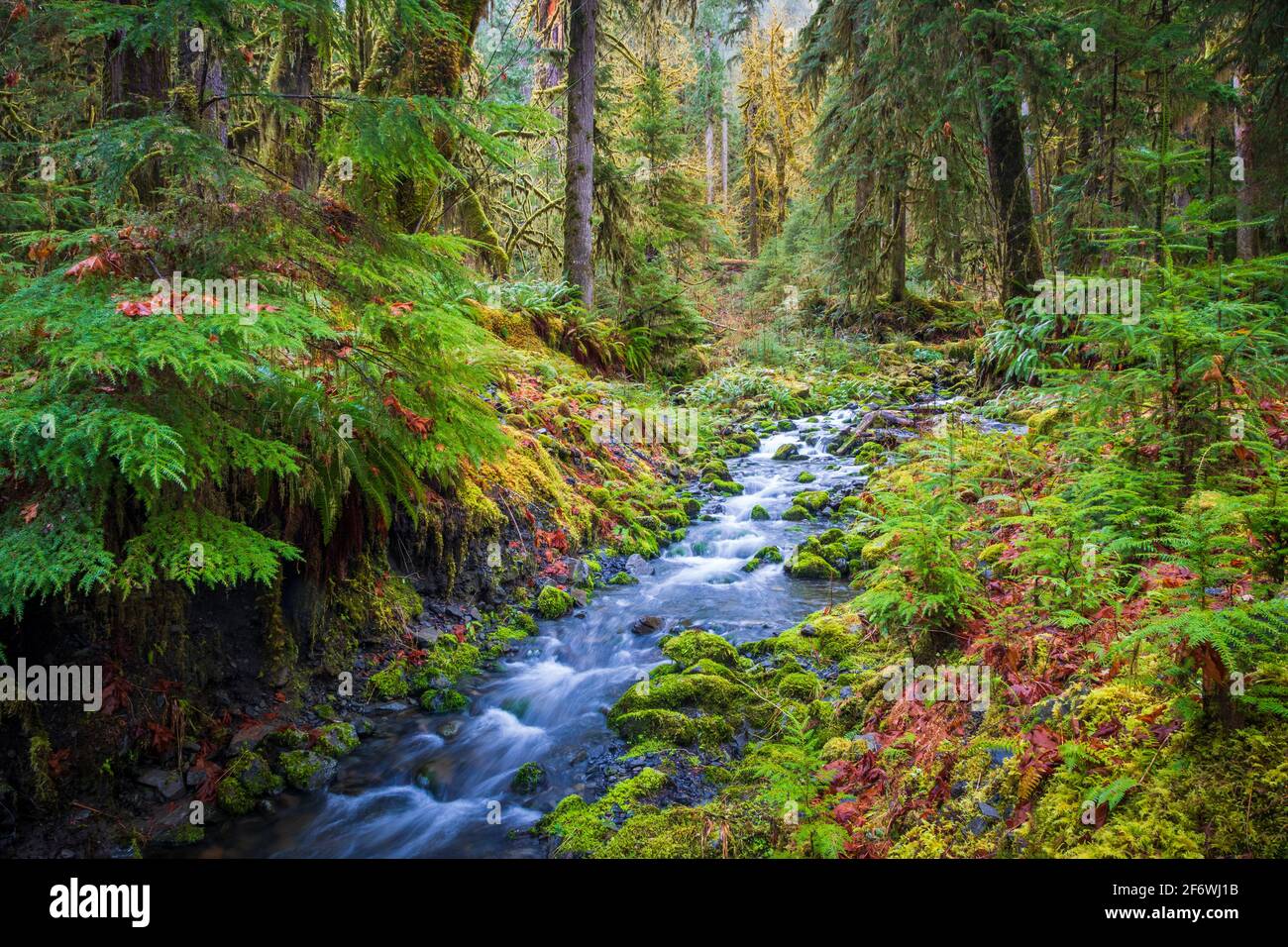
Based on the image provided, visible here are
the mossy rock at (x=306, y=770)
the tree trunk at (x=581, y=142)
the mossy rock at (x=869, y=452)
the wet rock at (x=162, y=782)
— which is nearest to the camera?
the wet rock at (x=162, y=782)

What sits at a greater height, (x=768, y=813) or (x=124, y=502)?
(x=124, y=502)

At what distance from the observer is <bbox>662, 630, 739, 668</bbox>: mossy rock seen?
588 centimetres

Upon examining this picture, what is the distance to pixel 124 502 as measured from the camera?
3766mm

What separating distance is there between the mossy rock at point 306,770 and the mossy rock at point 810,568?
523 centimetres

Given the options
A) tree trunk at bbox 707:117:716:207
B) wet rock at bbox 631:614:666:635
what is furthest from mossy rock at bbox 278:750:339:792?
tree trunk at bbox 707:117:716:207

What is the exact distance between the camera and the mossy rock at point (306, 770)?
178 inches

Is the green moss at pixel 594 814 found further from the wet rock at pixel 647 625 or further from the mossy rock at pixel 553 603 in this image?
the mossy rock at pixel 553 603

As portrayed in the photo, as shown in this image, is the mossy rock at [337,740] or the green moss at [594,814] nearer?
the green moss at [594,814]

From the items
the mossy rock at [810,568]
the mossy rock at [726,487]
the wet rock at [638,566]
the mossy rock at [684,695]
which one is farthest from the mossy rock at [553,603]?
the mossy rock at [726,487]

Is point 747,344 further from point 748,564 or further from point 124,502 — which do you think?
point 124,502

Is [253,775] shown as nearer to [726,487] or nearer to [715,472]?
[726,487]
